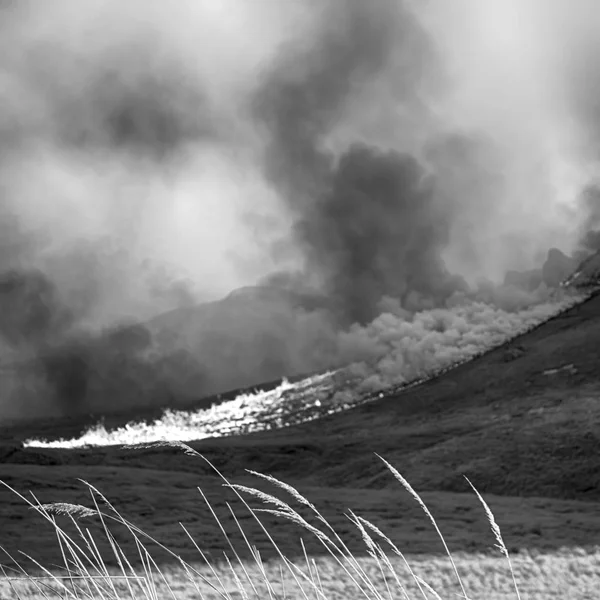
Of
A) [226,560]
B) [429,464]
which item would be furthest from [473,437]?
[226,560]

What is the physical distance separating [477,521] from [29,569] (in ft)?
26.1

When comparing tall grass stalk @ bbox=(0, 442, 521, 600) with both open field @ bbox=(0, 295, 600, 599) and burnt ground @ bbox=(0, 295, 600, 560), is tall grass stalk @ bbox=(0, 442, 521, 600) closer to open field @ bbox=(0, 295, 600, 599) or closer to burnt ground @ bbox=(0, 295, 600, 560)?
open field @ bbox=(0, 295, 600, 599)

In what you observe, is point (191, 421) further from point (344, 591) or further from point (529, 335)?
point (344, 591)

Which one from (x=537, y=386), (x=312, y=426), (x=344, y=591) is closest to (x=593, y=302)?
(x=537, y=386)

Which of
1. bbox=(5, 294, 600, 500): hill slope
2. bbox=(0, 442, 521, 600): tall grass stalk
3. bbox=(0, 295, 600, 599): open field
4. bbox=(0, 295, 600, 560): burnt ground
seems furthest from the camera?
bbox=(5, 294, 600, 500): hill slope

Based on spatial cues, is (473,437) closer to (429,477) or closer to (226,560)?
(429,477)

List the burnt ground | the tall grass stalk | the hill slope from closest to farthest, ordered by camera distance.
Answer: the tall grass stalk
the burnt ground
the hill slope

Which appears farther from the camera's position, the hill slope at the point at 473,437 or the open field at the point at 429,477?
the hill slope at the point at 473,437

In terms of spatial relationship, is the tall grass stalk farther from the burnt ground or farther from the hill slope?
the hill slope

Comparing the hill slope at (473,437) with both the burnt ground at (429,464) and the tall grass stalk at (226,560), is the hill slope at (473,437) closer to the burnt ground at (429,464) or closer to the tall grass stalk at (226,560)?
the burnt ground at (429,464)

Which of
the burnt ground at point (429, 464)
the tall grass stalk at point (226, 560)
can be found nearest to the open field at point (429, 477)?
the burnt ground at point (429, 464)

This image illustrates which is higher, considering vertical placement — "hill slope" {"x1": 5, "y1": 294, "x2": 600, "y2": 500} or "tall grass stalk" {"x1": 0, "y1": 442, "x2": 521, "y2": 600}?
"tall grass stalk" {"x1": 0, "y1": 442, "x2": 521, "y2": 600}

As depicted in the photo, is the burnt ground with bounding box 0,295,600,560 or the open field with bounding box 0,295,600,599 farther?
the burnt ground with bounding box 0,295,600,560

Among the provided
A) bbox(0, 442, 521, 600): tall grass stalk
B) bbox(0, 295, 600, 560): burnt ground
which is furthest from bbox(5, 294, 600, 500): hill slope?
bbox(0, 442, 521, 600): tall grass stalk
